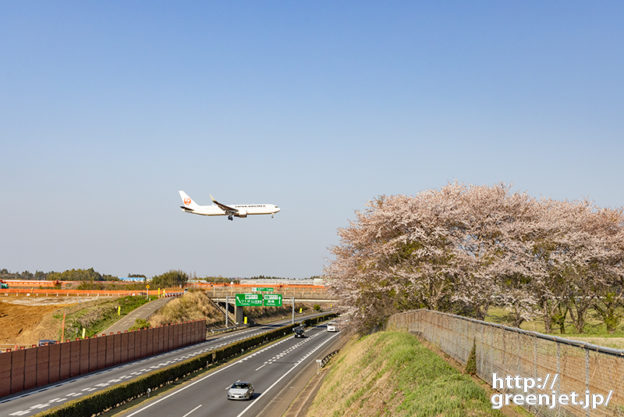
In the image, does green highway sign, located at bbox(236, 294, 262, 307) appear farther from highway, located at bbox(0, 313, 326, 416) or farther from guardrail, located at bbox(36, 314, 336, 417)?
guardrail, located at bbox(36, 314, 336, 417)

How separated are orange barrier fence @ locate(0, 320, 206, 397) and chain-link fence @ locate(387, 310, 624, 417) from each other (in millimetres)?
38166

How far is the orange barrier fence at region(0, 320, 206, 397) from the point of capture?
43.9 m

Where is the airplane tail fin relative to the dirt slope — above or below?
above

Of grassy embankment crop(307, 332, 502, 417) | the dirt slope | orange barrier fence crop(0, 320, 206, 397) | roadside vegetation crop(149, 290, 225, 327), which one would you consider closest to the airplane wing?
orange barrier fence crop(0, 320, 206, 397)

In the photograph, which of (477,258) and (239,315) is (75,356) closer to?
(477,258)

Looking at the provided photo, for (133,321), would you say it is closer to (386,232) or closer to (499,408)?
(386,232)

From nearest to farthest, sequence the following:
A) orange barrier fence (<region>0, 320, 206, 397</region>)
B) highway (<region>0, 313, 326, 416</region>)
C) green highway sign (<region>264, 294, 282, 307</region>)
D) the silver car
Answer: highway (<region>0, 313, 326, 416</region>) → the silver car → orange barrier fence (<region>0, 320, 206, 397</region>) → green highway sign (<region>264, 294, 282, 307</region>)

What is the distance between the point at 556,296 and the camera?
49094mm

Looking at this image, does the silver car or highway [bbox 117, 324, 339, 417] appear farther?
the silver car

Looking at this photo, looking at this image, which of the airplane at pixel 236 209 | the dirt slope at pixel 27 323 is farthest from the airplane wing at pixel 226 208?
the dirt slope at pixel 27 323

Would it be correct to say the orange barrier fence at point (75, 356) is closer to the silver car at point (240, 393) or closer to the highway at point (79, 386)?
the highway at point (79, 386)

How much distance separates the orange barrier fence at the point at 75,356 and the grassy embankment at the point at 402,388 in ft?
85.4

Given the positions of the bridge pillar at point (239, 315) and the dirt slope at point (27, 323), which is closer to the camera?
the dirt slope at point (27, 323)

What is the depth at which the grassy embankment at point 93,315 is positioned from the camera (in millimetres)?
87500
